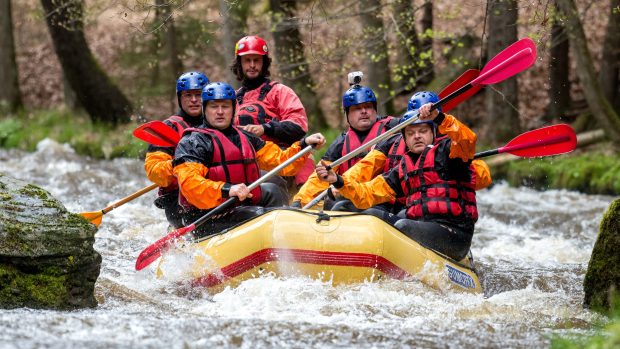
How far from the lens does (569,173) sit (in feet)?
43.9

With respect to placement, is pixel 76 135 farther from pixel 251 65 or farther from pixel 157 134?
pixel 157 134

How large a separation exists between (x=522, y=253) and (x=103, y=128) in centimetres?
911

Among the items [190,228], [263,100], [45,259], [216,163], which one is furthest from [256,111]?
[45,259]

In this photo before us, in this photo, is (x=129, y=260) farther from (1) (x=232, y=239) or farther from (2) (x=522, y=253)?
(2) (x=522, y=253)

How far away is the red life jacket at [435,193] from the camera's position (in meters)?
7.11

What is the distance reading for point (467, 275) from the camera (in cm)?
712

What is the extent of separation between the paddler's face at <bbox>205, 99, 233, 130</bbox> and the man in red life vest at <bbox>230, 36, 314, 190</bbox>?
111cm

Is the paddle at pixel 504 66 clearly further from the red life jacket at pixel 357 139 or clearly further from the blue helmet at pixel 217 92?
the blue helmet at pixel 217 92

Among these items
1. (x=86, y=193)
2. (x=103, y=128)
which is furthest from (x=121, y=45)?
(x=86, y=193)

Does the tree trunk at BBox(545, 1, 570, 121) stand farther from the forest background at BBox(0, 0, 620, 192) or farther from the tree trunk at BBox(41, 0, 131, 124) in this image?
the tree trunk at BBox(41, 0, 131, 124)

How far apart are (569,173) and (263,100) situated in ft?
20.5

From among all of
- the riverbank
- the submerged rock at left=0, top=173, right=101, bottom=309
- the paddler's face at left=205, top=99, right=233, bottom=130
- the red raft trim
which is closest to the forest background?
the riverbank

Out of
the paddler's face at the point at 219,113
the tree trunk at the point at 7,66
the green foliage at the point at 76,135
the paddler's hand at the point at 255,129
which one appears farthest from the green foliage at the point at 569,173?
the tree trunk at the point at 7,66

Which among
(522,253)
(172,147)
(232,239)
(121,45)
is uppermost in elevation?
(121,45)
